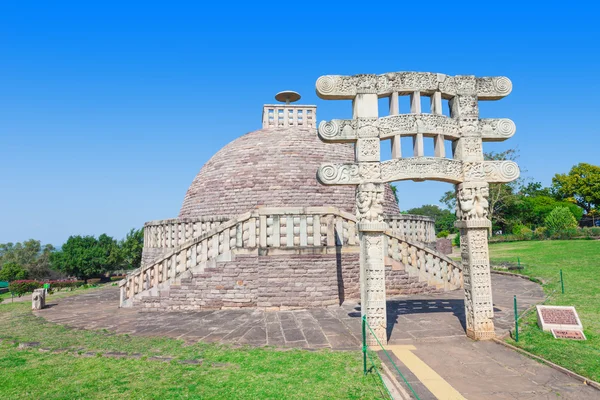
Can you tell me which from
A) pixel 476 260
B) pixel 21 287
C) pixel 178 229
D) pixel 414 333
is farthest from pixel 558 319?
pixel 21 287

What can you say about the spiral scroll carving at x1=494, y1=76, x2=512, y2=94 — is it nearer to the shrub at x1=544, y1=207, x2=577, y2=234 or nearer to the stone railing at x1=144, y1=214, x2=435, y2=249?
the stone railing at x1=144, y1=214, x2=435, y2=249

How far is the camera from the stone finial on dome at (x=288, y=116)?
68.0 feet

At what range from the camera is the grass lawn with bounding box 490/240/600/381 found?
530 cm

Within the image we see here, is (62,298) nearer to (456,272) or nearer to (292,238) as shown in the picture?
(292,238)

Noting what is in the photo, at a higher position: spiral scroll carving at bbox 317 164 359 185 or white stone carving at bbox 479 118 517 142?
white stone carving at bbox 479 118 517 142

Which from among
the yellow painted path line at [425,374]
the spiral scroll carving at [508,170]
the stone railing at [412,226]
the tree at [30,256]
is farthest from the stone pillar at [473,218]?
the tree at [30,256]

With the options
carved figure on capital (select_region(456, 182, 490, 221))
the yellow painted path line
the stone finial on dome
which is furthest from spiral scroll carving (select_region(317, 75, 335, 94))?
the stone finial on dome

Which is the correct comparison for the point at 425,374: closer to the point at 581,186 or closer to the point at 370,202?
the point at 370,202

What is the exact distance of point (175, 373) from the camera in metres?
5.10

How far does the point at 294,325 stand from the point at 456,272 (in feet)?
24.9

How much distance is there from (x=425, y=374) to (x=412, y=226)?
493 inches

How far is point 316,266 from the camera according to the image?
34.0 feet

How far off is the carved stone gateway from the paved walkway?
0.76 m

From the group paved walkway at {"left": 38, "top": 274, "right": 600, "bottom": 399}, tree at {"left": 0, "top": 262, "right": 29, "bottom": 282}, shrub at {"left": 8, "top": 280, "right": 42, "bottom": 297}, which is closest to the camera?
paved walkway at {"left": 38, "top": 274, "right": 600, "bottom": 399}
